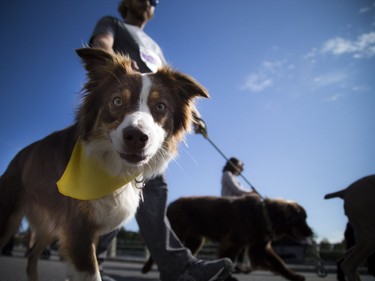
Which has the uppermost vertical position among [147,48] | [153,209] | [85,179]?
[147,48]

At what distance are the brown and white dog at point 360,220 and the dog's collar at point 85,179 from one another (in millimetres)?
3455

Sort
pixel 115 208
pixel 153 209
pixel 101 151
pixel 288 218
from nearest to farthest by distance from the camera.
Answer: pixel 115 208 < pixel 101 151 < pixel 153 209 < pixel 288 218

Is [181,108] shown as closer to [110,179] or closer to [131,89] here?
[131,89]

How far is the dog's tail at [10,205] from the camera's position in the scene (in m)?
3.11

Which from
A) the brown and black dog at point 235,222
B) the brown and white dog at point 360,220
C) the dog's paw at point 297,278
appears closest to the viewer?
the brown and white dog at point 360,220

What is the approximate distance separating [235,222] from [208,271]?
13.6ft

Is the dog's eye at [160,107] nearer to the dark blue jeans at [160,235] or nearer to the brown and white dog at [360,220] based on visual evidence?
the dark blue jeans at [160,235]

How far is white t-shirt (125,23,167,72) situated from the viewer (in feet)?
12.3

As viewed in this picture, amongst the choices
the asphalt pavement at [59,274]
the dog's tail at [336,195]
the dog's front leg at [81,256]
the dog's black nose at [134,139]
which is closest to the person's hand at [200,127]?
the dog's black nose at [134,139]

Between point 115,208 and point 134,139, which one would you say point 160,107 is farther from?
point 115,208

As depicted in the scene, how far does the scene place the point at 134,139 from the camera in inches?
91.0

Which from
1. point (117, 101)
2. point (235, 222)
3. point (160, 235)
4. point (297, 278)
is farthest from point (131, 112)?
point (235, 222)

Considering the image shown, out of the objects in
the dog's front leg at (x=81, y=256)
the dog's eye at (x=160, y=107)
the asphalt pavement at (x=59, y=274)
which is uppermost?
the dog's eye at (x=160, y=107)

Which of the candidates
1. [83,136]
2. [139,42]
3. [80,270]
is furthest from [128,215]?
[139,42]
